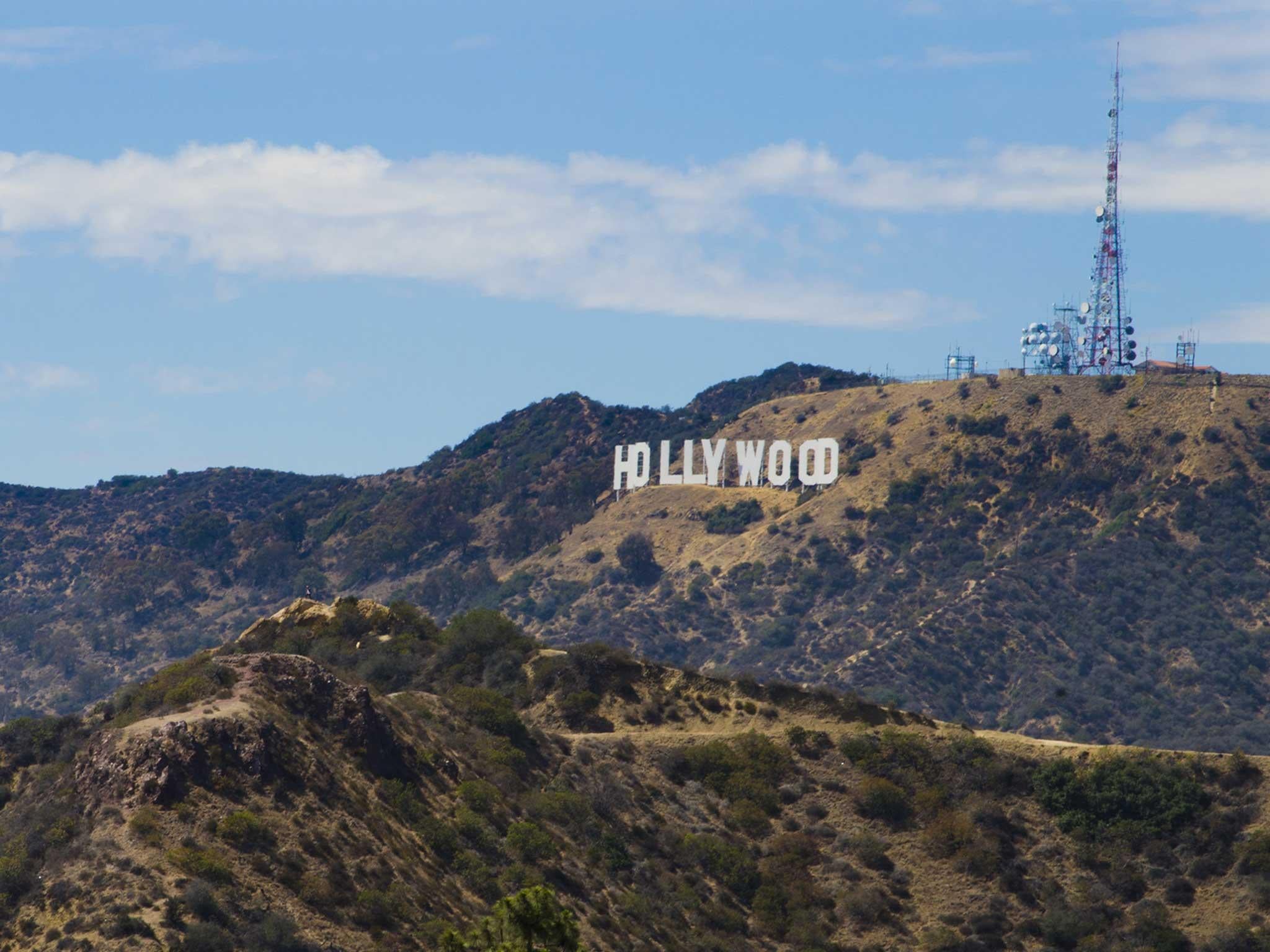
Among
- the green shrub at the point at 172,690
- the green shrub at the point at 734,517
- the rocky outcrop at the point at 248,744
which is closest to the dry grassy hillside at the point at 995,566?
the green shrub at the point at 734,517

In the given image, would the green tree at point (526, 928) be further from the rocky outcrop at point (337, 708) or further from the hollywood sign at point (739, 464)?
the hollywood sign at point (739, 464)

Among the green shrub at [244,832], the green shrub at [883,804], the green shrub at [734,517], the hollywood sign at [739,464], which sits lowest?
the green shrub at [883,804]

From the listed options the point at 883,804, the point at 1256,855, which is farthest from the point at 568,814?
the point at 1256,855

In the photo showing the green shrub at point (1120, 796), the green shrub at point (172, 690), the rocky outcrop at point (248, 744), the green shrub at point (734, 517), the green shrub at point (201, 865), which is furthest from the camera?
the green shrub at point (734, 517)

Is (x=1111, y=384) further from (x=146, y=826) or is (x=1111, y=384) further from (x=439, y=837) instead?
(x=146, y=826)

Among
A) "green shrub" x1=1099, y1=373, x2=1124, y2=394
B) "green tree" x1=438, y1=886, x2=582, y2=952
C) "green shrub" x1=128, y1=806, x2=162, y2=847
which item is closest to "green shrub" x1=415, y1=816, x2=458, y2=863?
"green shrub" x1=128, y1=806, x2=162, y2=847

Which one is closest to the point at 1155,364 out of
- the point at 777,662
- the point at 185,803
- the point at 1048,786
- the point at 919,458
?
the point at 919,458

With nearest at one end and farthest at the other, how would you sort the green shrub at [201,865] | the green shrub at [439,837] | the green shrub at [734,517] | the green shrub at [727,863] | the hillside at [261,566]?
the green shrub at [201,865] → the green shrub at [439,837] → the green shrub at [727,863] → the green shrub at [734,517] → the hillside at [261,566]
